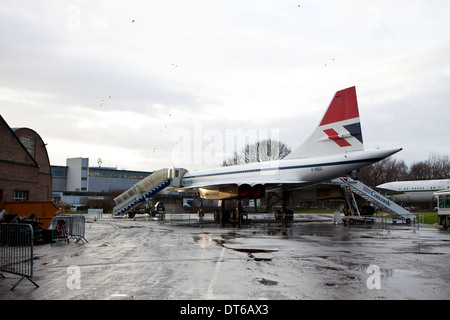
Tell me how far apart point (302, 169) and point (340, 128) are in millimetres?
3693

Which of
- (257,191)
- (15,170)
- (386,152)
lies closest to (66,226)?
(15,170)

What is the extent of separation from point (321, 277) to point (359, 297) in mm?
1505

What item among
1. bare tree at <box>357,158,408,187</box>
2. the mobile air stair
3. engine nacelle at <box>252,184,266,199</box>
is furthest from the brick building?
bare tree at <box>357,158,408,187</box>

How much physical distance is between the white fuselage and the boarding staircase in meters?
2.73

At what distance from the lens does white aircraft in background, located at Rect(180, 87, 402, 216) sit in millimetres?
22156

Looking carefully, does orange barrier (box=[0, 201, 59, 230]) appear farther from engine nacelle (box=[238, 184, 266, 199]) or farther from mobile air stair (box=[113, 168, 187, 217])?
mobile air stair (box=[113, 168, 187, 217])

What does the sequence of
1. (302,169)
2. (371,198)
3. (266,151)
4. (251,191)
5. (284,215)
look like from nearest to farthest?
1. (302,169)
2. (371,198)
3. (251,191)
4. (284,215)
5. (266,151)

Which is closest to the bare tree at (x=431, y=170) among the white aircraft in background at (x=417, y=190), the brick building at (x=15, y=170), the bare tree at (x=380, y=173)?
the bare tree at (x=380, y=173)

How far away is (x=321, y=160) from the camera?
23.8 meters

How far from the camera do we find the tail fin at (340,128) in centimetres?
2217

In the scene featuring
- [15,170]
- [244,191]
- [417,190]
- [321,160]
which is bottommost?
[244,191]

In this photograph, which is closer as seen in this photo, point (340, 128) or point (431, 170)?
point (340, 128)

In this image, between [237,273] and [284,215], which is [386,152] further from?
[237,273]
